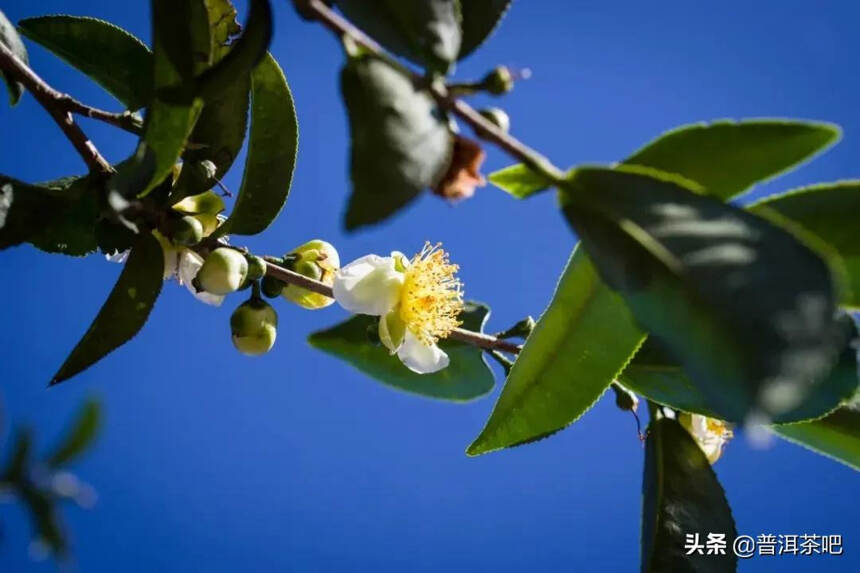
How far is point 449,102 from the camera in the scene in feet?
1.68

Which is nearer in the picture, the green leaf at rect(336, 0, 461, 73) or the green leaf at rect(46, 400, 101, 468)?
the green leaf at rect(336, 0, 461, 73)

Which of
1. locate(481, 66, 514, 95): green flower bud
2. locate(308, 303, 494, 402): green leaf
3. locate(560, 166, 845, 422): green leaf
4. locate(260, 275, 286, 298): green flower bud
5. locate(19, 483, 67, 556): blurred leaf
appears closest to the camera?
locate(560, 166, 845, 422): green leaf

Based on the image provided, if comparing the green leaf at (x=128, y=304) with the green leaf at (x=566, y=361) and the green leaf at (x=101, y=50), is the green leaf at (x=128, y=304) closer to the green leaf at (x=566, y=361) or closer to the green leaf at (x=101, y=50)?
the green leaf at (x=101, y=50)

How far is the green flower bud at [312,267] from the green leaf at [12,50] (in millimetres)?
301

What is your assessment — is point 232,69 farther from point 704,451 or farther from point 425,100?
point 704,451

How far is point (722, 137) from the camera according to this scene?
600 mm

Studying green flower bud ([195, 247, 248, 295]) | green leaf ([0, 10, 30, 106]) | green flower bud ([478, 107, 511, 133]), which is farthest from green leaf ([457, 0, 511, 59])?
green leaf ([0, 10, 30, 106])

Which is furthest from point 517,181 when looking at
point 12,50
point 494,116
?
point 12,50

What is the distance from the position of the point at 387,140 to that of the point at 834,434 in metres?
0.59

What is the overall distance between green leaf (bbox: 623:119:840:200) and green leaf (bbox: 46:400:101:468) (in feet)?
1.60

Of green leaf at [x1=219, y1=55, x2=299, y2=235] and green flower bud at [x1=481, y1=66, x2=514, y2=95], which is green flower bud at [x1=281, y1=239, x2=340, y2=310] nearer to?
green leaf at [x1=219, y1=55, x2=299, y2=235]

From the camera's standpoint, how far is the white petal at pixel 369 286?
861 mm

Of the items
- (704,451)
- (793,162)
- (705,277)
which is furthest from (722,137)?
(704,451)

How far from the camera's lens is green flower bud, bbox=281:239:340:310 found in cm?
93
